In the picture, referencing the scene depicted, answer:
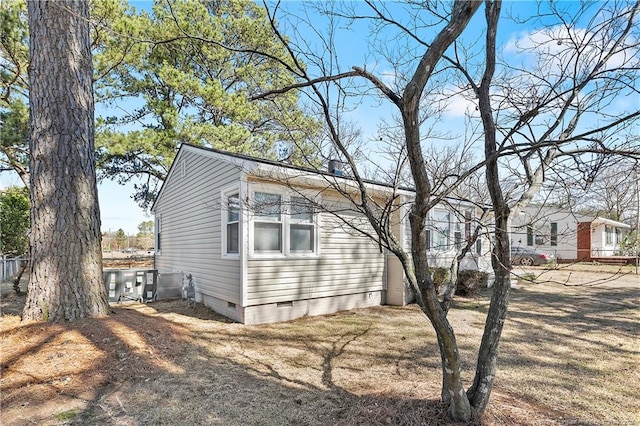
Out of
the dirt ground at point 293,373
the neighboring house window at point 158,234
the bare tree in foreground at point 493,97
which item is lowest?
the dirt ground at point 293,373

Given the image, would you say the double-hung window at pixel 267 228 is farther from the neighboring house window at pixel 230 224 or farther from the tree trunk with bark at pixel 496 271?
the tree trunk with bark at pixel 496 271

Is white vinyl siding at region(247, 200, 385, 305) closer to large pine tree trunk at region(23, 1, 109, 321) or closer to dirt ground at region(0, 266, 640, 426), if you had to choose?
dirt ground at region(0, 266, 640, 426)

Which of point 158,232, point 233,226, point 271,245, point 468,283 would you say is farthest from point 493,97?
point 158,232

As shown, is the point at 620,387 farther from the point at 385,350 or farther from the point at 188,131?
the point at 188,131

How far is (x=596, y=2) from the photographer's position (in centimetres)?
301

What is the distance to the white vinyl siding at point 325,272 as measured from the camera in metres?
6.73

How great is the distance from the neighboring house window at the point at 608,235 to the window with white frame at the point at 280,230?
27078mm

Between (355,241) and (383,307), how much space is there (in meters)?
1.77

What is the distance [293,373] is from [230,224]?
3721 millimetres

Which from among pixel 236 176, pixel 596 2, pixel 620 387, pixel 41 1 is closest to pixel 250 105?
pixel 236 176

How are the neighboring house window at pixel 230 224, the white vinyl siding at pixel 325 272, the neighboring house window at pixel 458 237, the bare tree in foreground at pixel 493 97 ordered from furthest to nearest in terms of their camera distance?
1. the neighboring house window at pixel 230 224
2. the white vinyl siding at pixel 325 272
3. the neighboring house window at pixel 458 237
4. the bare tree in foreground at pixel 493 97

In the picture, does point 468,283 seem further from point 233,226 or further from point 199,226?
point 199,226

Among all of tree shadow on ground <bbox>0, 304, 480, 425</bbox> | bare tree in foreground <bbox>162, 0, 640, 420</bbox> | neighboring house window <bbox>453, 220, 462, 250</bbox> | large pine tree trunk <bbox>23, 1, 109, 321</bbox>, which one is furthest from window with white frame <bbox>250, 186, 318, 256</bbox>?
bare tree in foreground <bbox>162, 0, 640, 420</bbox>

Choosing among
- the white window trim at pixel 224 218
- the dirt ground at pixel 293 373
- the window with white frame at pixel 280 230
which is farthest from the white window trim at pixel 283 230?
the dirt ground at pixel 293 373
